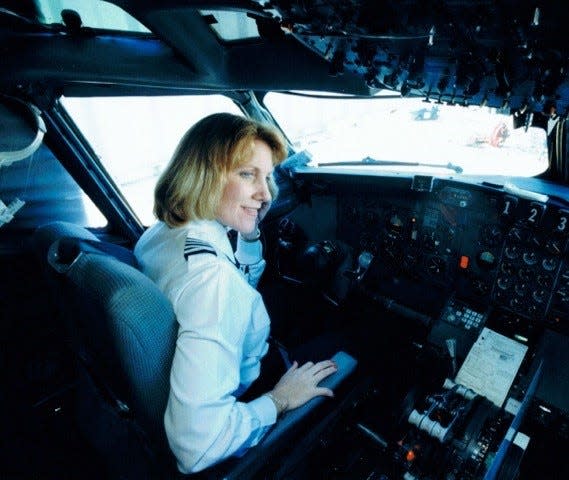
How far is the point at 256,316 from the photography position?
4.20ft

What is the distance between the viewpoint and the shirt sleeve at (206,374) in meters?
0.90

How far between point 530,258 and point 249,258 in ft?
5.09

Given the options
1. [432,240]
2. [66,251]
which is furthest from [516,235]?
[66,251]

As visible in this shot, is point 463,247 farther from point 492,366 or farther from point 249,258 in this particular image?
point 249,258

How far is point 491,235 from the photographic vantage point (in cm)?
215

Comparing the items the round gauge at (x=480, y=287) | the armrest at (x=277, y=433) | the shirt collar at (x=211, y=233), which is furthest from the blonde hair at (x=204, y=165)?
the round gauge at (x=480, y=287)

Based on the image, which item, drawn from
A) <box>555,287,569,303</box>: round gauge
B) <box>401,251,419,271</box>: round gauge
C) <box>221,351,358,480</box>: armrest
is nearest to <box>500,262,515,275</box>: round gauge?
<box>555,287,569,303</box>: round gauge

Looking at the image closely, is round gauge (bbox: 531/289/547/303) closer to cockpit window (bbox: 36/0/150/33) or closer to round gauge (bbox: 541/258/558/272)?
round gauge (bbox: 541/258/558/272)

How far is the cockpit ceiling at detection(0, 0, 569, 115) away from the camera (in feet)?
3.16

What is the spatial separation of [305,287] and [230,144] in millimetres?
1870

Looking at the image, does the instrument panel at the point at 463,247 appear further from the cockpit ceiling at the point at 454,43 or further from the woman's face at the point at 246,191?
the woman's face at the point at 246,191

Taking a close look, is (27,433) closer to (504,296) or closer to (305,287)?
(305,287)

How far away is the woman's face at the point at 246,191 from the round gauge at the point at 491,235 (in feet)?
4.81

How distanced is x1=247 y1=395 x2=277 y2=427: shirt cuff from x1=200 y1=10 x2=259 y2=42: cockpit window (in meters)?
1.74
